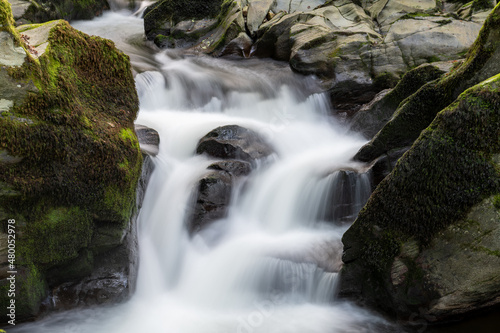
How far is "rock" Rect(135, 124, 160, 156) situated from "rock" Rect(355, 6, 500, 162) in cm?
389

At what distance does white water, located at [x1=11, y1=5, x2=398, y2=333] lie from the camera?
15.3 feet

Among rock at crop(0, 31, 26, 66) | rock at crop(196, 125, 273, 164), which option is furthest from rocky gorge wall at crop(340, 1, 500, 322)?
rock at crop(0, 31, 26, 66)

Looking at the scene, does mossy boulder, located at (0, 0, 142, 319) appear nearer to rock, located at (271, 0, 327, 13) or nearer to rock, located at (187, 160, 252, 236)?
rock, located at (187, 160, 252, 236)

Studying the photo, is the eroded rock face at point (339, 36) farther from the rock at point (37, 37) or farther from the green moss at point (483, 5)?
the rock at point (37, 37)

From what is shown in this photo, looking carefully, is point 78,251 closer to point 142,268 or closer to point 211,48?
point 142,268

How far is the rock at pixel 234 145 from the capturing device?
7055 millimetres

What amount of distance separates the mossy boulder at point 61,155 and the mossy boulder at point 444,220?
3.44 meters

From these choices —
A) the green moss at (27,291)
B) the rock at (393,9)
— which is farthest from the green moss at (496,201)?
the rock at (393,9)

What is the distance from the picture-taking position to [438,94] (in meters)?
5.50

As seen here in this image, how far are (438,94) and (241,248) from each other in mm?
3898

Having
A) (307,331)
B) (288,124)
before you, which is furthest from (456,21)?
(307,331)

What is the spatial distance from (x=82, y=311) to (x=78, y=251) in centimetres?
79

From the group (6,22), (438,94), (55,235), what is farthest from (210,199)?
(438,94)

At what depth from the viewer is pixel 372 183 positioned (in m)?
5.93
